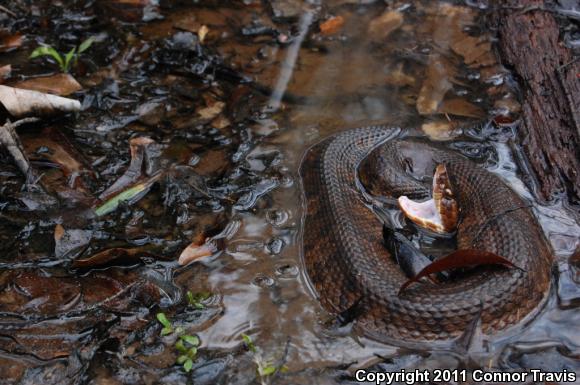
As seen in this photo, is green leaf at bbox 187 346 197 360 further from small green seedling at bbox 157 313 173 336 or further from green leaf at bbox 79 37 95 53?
green leaf at bbox 79 37 95 53

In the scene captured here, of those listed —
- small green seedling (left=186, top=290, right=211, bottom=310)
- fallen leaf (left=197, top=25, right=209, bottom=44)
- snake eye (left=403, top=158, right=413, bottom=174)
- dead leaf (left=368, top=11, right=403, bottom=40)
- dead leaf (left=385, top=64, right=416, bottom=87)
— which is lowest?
small green seedling (left=186, top=290, right=211, bottom=310)

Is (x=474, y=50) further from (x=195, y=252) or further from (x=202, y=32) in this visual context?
(x=195, y=252)

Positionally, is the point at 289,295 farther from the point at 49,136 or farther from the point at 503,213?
the point at 49,136

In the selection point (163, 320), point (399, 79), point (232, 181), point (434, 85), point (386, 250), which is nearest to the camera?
point (163, 320)

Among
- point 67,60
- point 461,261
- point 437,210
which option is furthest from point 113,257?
point 67,60

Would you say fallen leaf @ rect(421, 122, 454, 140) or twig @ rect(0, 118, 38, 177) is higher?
fallen leaf @ rect(421, 122, 454, 140)

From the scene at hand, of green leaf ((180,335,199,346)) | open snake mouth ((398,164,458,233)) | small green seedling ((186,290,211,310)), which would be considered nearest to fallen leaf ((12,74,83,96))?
small green seedling ((186,290,211,310))
